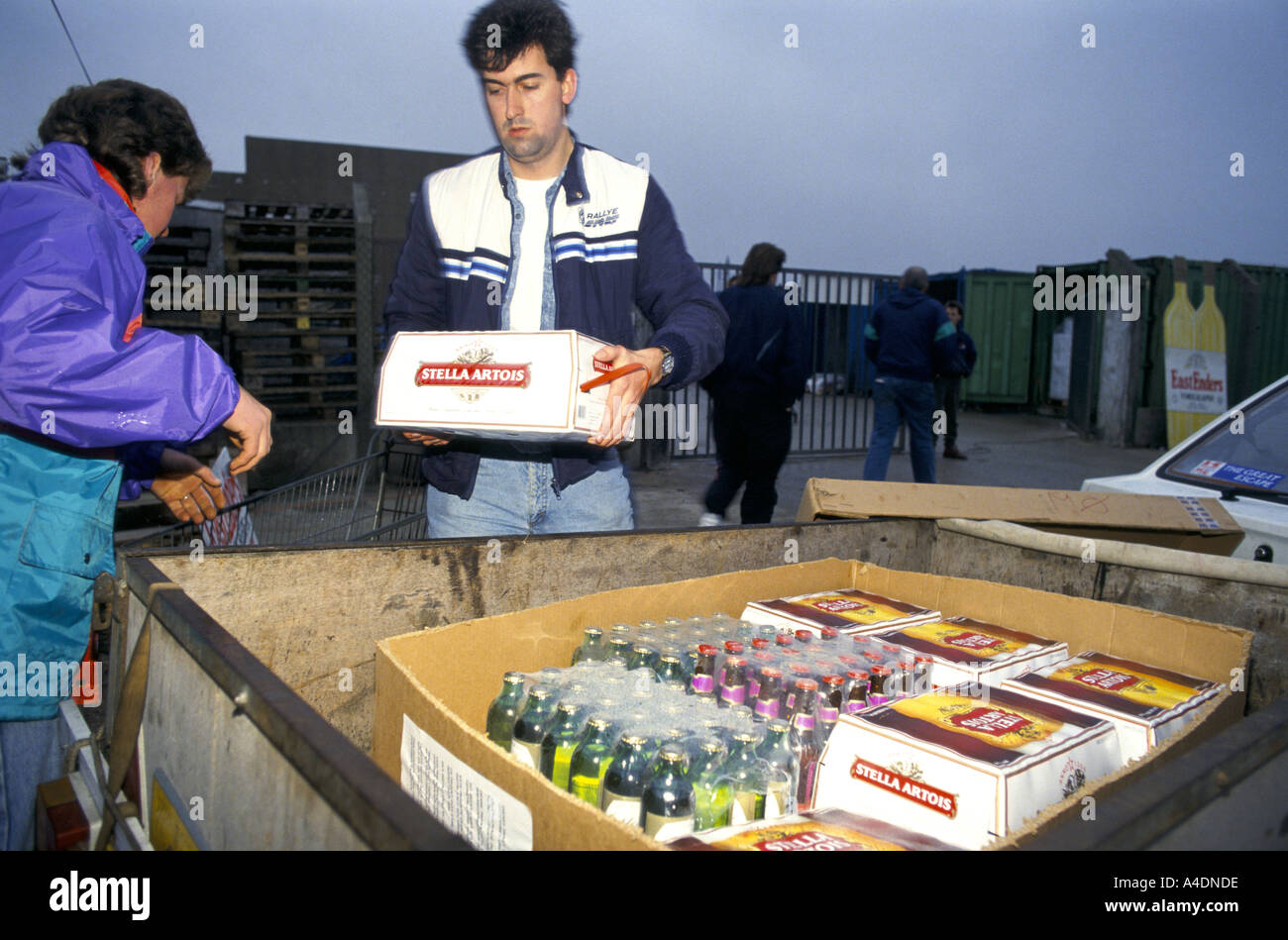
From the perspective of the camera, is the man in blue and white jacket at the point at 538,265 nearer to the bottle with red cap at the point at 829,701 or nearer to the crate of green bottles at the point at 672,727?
the crate of green bottles at the point at 672,727

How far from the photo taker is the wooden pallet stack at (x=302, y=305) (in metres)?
9.09

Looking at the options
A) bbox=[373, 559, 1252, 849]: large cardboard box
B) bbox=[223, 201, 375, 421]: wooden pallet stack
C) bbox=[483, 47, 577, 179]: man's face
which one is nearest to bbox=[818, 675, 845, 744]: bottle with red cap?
bbox=[373, 559, 1252, 849]: large cardboard box

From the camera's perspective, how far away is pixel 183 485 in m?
2.52

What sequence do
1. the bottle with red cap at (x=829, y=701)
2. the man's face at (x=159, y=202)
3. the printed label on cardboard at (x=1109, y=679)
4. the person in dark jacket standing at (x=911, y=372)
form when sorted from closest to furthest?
the bottle with red cap at (x=829, y=701), the printed label on cardboard at (x=1109, y=679), the man's face at (x=159, y=202), the person in dark jacket standing at (x=911, y=372)

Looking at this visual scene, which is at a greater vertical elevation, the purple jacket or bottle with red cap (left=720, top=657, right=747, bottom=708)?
the purple jacket

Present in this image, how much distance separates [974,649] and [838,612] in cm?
37

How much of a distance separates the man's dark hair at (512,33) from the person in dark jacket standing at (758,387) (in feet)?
13.6

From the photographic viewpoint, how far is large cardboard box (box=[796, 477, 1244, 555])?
292cm

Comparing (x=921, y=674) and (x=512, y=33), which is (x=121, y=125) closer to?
(x=512, y=33)

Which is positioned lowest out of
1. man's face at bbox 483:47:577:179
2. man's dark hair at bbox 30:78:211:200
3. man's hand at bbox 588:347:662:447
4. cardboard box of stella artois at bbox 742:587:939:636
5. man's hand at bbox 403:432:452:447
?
cardboard box of stella artois at bbox 742:587:939:636

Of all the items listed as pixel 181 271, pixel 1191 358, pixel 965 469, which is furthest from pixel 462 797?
pixel 1191 358

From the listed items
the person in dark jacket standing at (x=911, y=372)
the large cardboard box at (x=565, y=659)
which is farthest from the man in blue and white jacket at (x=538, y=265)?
the person in dark jacket standing at (x=911, y=372)

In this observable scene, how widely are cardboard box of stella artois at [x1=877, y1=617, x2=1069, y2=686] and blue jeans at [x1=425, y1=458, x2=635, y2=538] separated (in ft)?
2.78

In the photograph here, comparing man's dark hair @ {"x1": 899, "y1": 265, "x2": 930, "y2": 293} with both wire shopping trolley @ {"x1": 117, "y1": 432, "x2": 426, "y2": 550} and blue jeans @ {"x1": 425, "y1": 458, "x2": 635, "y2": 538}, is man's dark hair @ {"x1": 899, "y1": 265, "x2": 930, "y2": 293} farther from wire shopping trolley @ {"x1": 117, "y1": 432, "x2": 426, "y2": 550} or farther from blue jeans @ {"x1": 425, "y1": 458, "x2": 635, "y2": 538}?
blue jeans @ {"x1": 425, "y1": 458, "x2": 635, "y2": 538}
